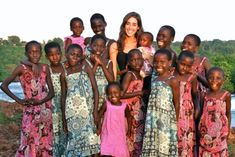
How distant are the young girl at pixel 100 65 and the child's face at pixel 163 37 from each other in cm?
60

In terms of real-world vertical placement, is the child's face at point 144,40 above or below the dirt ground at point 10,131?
above

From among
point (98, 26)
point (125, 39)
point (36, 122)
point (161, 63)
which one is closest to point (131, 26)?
point (125, 39)

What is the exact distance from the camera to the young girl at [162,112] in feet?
18.5

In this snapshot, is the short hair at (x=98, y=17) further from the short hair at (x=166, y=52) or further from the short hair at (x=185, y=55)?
the short hair at (x=185, y=55)

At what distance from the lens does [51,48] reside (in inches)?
242

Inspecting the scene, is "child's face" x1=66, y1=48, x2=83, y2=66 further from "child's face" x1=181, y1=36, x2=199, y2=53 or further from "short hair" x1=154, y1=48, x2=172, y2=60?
"child's face" x1=181, y1=36, x2=199, y2=53

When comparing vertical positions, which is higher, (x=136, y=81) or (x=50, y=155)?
(x=136, y=81)

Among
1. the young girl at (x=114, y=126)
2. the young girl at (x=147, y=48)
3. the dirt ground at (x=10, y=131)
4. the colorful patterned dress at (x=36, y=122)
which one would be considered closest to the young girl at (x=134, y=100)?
the young girl at (x=114, y=126)

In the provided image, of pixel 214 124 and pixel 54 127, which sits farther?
pixel 54 127

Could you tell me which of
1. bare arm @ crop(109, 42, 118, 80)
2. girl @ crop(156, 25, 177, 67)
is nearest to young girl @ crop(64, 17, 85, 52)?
bare arm @ crop(109, 42, 118, 80)

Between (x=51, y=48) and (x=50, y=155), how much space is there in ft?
4.36

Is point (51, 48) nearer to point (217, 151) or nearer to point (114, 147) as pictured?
point (114, 147)

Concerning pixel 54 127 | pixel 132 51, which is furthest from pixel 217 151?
A: pixel 54 127

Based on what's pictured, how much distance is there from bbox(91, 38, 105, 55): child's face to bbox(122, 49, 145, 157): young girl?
31 cm
